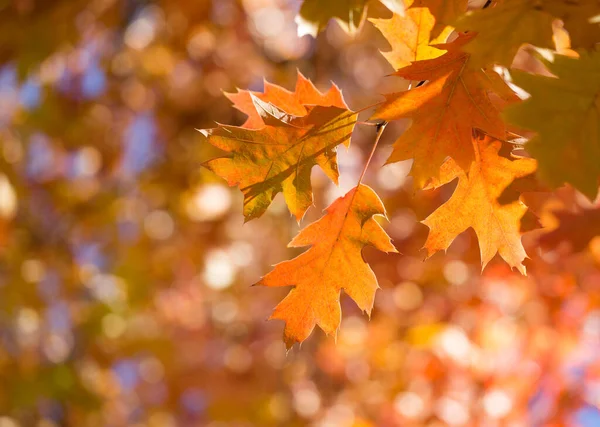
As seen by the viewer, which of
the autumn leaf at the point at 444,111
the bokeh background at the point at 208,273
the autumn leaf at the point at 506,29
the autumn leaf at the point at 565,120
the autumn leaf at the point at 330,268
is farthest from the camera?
the bokeh background at the point at 208,273

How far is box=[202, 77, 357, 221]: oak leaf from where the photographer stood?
1.21 meters

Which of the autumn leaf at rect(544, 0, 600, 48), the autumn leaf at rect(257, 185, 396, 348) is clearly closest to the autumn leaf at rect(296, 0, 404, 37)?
the autumn leaf at rect(544, 0, 600, 48)

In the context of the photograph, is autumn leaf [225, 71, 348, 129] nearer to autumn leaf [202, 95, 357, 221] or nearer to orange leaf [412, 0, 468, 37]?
autumn leaf [202, 95, 357, 221]

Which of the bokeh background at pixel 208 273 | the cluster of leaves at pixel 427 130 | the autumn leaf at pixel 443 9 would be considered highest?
Result: the autumn leaf at pixel 443 9

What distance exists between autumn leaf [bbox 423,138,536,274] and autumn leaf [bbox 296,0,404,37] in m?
0.37

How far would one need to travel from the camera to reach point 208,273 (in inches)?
223

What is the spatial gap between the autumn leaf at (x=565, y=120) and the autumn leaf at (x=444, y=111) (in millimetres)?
226

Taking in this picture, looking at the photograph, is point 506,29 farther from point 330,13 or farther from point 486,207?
point 486,207

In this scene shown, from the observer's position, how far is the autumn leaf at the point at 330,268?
1.30 meters

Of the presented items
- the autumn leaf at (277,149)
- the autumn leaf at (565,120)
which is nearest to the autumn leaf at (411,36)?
the autumn leaf at (277,149)

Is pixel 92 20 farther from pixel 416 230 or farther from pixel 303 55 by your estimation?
pixel 416 230

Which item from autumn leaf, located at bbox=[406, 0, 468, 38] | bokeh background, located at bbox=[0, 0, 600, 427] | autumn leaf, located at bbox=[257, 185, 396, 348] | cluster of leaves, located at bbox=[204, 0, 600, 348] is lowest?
bokeh background, located at bbox=[0, 0, 600, 427]

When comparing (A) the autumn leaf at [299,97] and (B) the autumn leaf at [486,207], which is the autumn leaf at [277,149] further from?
(B) the autumn leaf at [486,207]

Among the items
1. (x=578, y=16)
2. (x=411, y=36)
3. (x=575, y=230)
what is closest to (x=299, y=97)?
(x=411, y=36)
